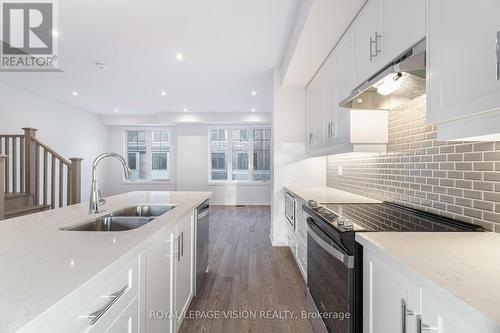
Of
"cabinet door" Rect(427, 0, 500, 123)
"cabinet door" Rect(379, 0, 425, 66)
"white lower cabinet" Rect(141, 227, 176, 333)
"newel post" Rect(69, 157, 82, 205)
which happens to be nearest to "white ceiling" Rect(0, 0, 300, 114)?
"cabinet door" Rect(379, 0, 425, 66)

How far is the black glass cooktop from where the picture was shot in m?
1.27

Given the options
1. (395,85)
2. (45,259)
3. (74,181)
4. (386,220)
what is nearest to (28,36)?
(74,181)

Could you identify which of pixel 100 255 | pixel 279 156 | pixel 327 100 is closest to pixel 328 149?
pixel 327 100

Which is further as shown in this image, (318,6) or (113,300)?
(318,6)

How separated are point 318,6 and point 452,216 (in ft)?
5.49

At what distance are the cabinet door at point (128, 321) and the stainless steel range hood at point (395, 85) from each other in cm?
167

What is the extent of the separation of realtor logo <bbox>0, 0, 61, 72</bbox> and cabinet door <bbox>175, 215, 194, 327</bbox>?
2.45m

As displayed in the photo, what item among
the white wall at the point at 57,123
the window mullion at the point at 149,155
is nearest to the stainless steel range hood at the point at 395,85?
the white wall at the point at 57,123

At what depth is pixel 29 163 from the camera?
4016 mm

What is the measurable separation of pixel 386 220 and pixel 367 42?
4.05 feet

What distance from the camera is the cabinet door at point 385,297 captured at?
0.84 m

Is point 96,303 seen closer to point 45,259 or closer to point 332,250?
point 45,259

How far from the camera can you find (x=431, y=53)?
1.15m

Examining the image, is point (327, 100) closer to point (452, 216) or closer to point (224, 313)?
point (452, 216)
